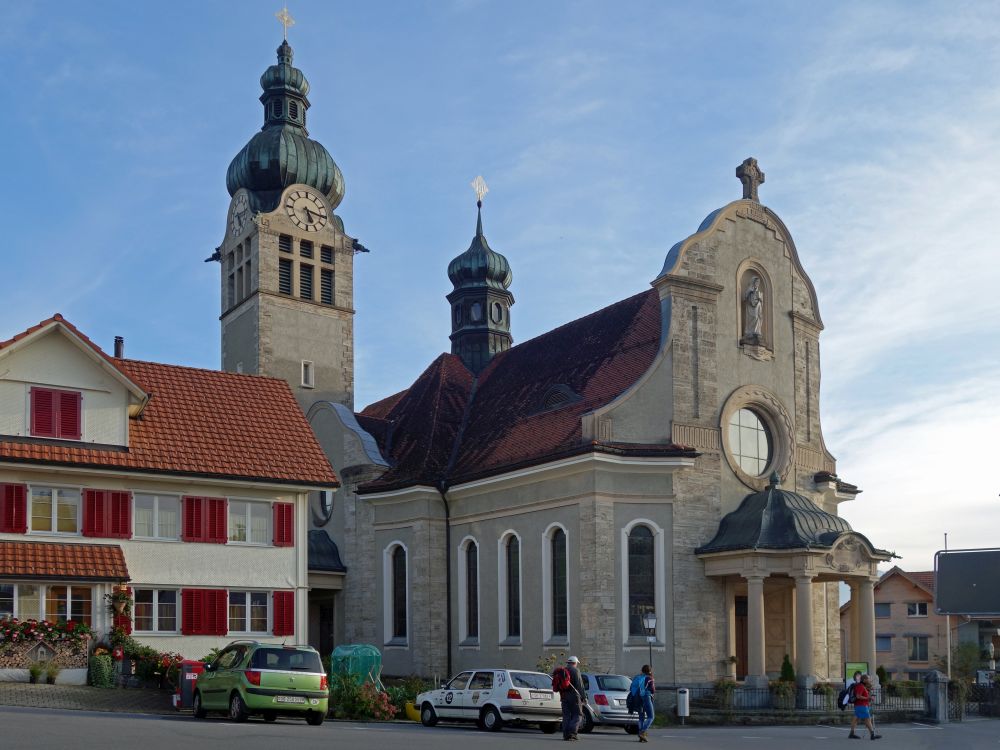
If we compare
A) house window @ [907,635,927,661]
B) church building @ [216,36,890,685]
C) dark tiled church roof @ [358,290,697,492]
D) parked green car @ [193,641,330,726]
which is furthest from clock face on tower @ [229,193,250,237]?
house window @ [907,635,927,661]

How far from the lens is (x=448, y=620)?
131ft

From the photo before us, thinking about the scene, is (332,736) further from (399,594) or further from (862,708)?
(399,594)

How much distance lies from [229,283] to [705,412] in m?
22.5

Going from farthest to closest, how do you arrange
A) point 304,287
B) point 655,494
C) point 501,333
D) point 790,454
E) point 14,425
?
point 501,333
point 304,287
point 790,454
point 655,494
point 14,425

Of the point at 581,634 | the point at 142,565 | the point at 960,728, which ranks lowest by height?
the point at 960,728

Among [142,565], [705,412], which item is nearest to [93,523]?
[142,565]

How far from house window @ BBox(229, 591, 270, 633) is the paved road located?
8049 mm

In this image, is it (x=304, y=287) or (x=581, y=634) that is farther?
(x=304, y=287)

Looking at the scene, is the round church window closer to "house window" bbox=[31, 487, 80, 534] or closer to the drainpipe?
the drainpipe

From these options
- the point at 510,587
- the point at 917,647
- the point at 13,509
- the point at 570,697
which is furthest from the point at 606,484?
the point at 917,647

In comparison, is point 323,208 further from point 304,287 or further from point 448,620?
point 448,620

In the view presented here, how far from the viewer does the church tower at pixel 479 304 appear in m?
53.9

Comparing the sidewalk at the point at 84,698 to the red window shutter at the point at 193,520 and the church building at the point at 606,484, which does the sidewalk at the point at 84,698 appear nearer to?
the red window shutter at the point at 193,520

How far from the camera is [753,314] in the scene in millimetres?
37750
